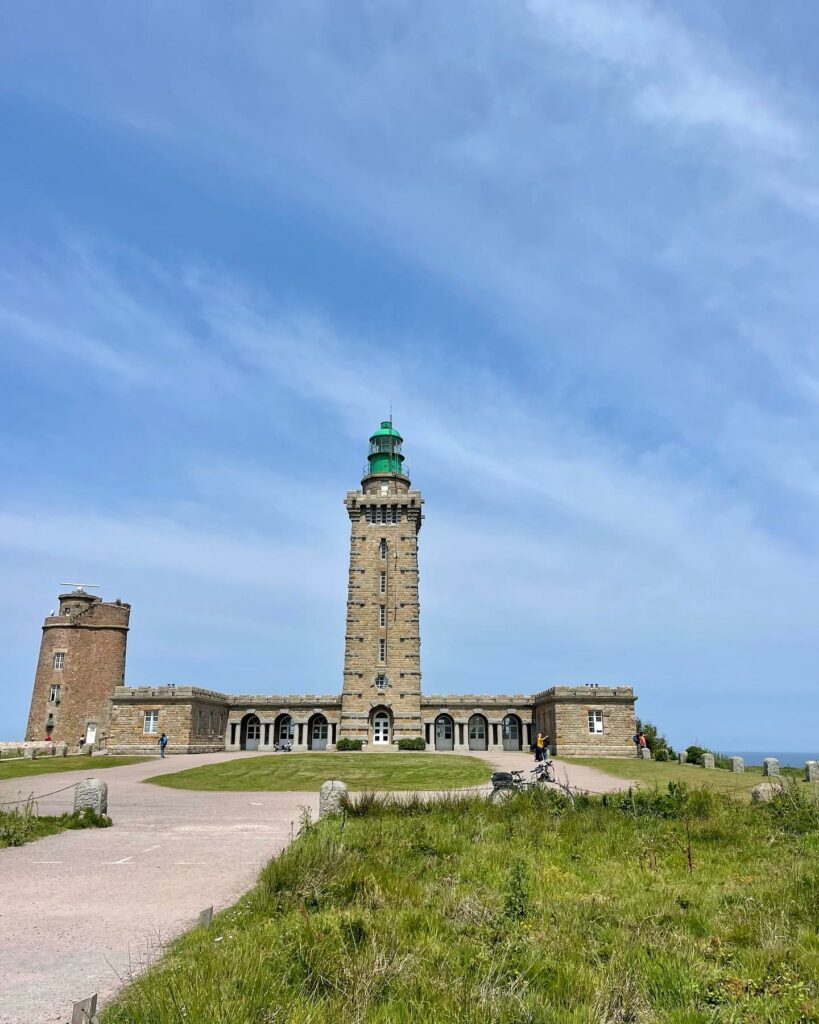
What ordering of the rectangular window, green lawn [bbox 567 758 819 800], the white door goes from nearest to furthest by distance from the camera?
green lawn [bbox 567 758 819 800] < the rectangular window < the white door

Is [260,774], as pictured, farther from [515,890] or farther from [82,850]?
[515,890]

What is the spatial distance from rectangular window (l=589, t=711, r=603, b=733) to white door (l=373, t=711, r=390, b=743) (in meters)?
13.7

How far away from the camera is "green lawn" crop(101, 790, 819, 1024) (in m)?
4.65

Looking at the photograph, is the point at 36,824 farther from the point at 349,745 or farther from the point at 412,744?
the point at 412,744

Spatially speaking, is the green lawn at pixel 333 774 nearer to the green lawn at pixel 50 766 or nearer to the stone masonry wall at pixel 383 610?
the green lawn at pixel 50 766

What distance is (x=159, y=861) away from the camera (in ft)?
34.5

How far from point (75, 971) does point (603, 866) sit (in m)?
6.37

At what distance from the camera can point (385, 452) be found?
185 ft

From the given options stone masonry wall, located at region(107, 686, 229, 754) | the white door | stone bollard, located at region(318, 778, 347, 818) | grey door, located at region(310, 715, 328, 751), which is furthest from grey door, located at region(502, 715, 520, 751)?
stone bollard, located at region(318, 778, 347, 818)

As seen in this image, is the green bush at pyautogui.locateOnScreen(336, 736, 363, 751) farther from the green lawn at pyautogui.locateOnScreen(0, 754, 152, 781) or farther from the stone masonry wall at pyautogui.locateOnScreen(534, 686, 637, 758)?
the green lawn at pyautogui.locateOnScreen(0, 754, 152, 781)

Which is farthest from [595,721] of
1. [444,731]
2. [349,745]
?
[349,745]

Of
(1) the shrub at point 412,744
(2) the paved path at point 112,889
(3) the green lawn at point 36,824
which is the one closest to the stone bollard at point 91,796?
(3) the green lawn at point 36,824

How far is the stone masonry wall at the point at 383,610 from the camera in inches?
1906

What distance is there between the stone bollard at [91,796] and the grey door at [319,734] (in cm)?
3761
